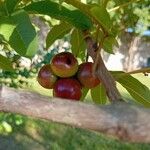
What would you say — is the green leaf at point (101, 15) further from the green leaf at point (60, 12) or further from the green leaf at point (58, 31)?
the green leaf at point (58, 31)

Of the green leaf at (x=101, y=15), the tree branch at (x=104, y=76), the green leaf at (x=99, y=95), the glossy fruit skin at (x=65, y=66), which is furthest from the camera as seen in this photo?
the green leaf at (x=99, y=95)

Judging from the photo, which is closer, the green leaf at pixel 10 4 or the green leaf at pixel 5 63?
the green leaf at pixel 10 4

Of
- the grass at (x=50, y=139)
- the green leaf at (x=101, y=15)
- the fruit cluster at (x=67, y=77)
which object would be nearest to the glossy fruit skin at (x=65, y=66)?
the fruit cluster at (x=67, y=77)

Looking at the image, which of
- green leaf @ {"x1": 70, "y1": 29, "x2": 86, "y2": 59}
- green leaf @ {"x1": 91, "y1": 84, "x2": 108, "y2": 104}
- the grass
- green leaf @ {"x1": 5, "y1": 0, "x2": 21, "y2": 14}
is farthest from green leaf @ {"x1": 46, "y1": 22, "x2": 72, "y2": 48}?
the grass

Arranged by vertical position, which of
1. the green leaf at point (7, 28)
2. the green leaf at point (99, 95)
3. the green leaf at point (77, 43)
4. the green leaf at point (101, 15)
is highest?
the green leaf at point (101, 15)

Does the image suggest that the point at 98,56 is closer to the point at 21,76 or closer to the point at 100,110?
the point at 100,110

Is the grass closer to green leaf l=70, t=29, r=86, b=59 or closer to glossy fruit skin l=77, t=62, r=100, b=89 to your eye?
green leaf l=70, t=29, r=86, b=59

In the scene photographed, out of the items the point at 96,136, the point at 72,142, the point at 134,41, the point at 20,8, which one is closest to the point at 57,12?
the point at 20,8
